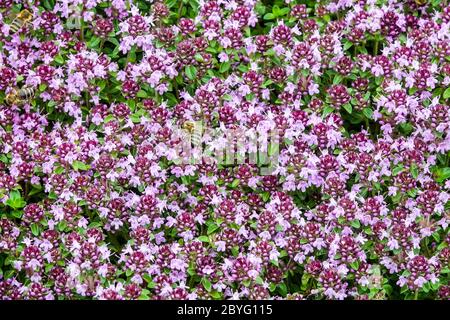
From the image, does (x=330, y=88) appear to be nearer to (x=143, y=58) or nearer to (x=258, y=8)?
(x=258, y=8)

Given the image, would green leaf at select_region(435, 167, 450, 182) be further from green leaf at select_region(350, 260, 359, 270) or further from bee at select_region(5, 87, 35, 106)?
bee at select_region(5, 87, 35, 106)

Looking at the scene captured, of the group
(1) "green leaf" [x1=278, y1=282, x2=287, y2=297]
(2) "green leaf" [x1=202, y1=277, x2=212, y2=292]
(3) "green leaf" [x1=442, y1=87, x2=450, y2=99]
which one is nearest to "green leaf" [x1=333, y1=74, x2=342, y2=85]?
(3) "green leaf" [x1=442, y1=87, x2=450, y2=99]

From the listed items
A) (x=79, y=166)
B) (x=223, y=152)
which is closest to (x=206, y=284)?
(x=223, y=152)

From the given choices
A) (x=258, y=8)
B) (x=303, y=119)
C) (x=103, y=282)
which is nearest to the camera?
(x=103, y=282)

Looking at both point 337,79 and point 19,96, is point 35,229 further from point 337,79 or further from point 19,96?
point 337,79

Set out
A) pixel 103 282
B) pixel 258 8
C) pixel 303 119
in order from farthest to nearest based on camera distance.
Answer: pixel 258 8, pixel 303 119, pixel 103 282

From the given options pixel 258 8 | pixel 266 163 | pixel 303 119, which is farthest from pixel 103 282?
pixel 258 8

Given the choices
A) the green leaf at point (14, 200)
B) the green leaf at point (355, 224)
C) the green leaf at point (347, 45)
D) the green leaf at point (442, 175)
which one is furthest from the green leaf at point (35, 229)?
the green leaf at point (442, 175)
